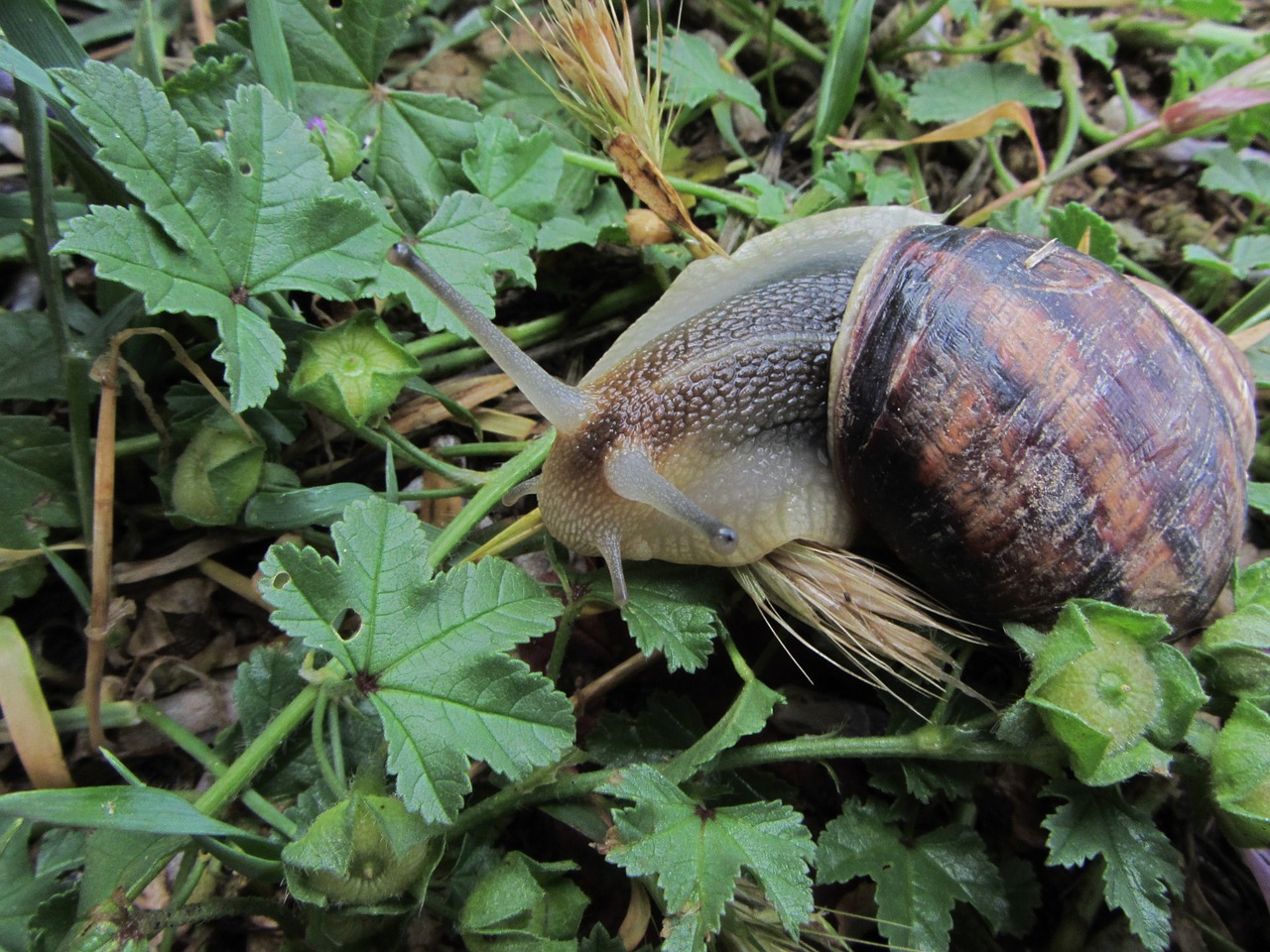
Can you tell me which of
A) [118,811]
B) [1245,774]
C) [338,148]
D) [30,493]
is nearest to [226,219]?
[338,148]

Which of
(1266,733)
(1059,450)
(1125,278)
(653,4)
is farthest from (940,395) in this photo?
(653,4)

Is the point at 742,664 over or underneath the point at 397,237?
underneath

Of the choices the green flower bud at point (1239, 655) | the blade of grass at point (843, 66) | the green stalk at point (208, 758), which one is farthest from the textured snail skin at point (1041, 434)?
the green stalk at point (208, 758)

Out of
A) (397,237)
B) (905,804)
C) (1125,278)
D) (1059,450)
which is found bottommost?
(905,804)

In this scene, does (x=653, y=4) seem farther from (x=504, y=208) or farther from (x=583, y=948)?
(x=583, y=948)

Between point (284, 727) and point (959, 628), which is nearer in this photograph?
point (284, 727)

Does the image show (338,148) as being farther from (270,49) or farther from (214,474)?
(214,474)
